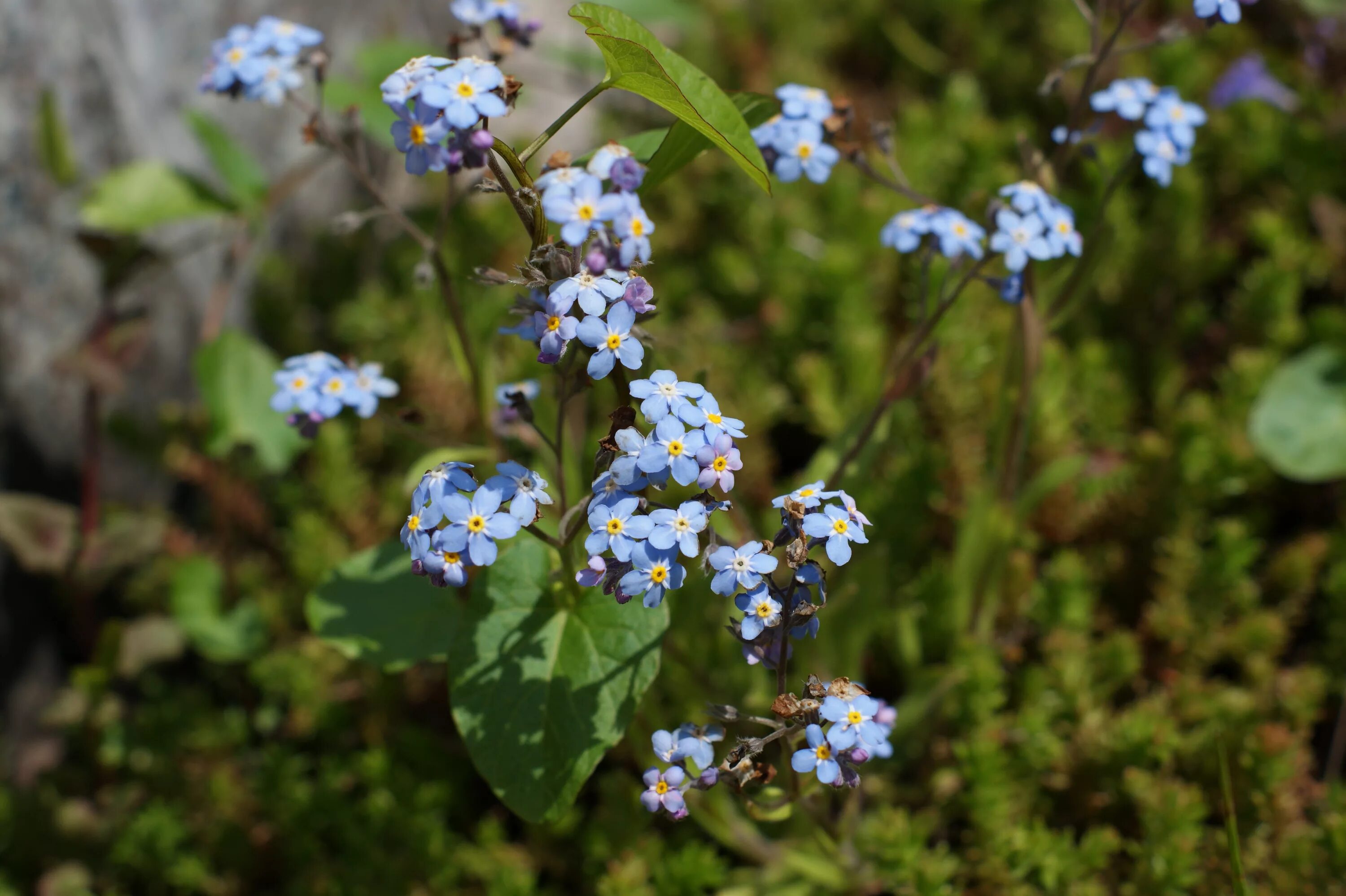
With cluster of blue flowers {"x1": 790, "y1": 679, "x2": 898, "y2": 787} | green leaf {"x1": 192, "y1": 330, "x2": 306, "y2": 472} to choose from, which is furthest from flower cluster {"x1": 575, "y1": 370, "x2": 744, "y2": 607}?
green leaf {"x1": 192, "y1": 330, "x2": 306, "y2": 472}

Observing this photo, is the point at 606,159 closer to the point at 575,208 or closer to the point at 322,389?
the point at 575,208

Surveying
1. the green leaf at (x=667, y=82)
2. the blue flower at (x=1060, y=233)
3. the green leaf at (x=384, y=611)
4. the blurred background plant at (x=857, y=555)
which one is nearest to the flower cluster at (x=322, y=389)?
the blurred background plant at (x=857, y=555)

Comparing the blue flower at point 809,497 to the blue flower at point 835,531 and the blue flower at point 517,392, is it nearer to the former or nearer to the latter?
the blue flower at point 835,531

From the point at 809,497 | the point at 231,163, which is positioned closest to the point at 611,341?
the point at 809,497

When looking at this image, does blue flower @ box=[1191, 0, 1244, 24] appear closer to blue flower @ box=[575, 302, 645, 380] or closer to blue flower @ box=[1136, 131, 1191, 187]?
blue flower @ box=[1136, 131, 1191, 187]

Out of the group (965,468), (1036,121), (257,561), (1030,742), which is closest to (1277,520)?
(965,468)

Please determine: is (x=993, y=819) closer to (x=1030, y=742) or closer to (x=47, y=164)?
(x=1030, y=742)

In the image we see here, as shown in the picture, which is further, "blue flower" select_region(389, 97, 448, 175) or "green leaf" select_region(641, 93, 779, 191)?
"green leaf" select_region(641, 93, 779, 191)
